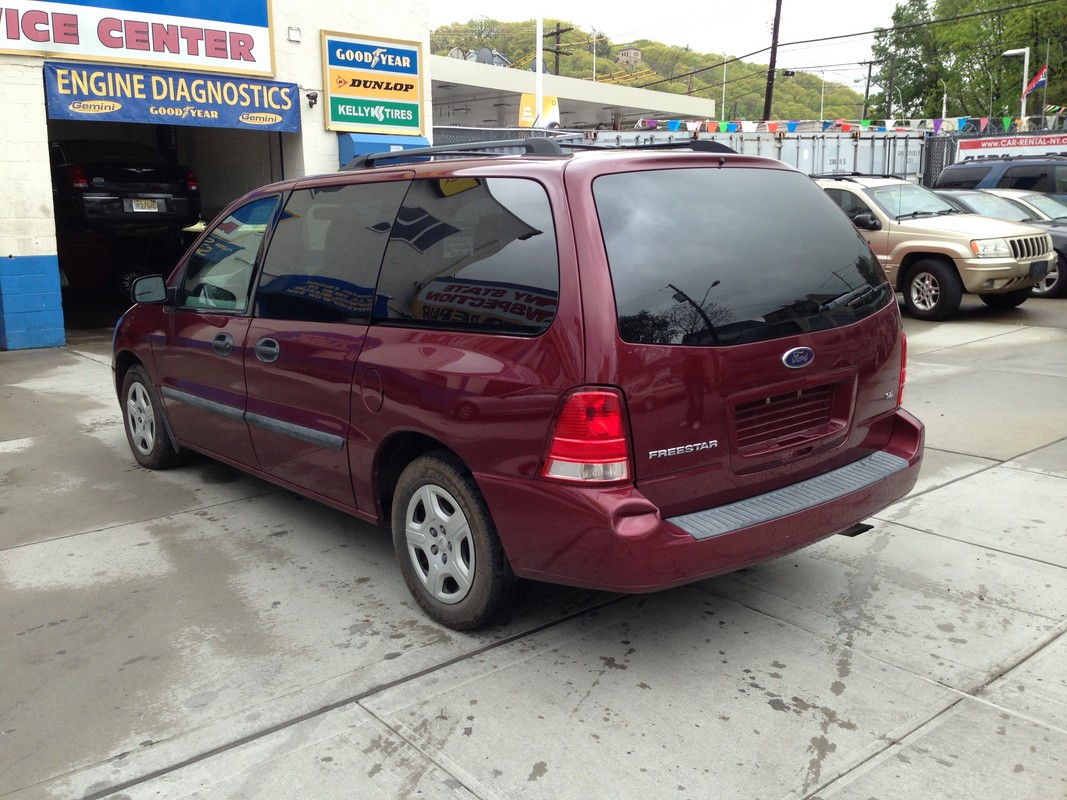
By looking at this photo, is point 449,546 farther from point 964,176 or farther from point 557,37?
point 557,37

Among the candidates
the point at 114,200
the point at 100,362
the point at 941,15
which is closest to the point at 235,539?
the point at 100,362

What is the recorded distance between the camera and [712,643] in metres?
3.58

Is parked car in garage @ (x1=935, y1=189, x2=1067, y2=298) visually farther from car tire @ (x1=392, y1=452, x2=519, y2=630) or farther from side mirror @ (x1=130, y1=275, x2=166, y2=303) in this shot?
car tire @ (x1=392, y1=452, x2=519, y2=630)

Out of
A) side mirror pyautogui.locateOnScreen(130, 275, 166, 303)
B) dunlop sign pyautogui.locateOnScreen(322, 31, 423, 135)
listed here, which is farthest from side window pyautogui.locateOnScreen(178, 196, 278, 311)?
dunlop sign pyautogui.locateOnScreen(322, 31, 423, 135)

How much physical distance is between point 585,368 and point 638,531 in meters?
0.54

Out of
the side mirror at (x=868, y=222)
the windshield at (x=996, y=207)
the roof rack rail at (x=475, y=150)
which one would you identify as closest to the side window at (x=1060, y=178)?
the windshield at (x=996, y=207)

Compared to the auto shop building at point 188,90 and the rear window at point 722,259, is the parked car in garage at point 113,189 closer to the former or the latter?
the auto shop building at point 188,90

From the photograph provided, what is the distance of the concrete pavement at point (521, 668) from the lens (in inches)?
111

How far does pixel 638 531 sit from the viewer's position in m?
3.02

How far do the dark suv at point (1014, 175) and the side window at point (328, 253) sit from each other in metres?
14.4

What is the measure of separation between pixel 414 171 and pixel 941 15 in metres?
76.4

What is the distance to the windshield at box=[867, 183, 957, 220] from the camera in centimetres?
1209

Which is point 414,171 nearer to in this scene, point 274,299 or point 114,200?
point 274,299

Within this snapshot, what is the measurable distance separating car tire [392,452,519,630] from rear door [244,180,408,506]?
43cm
